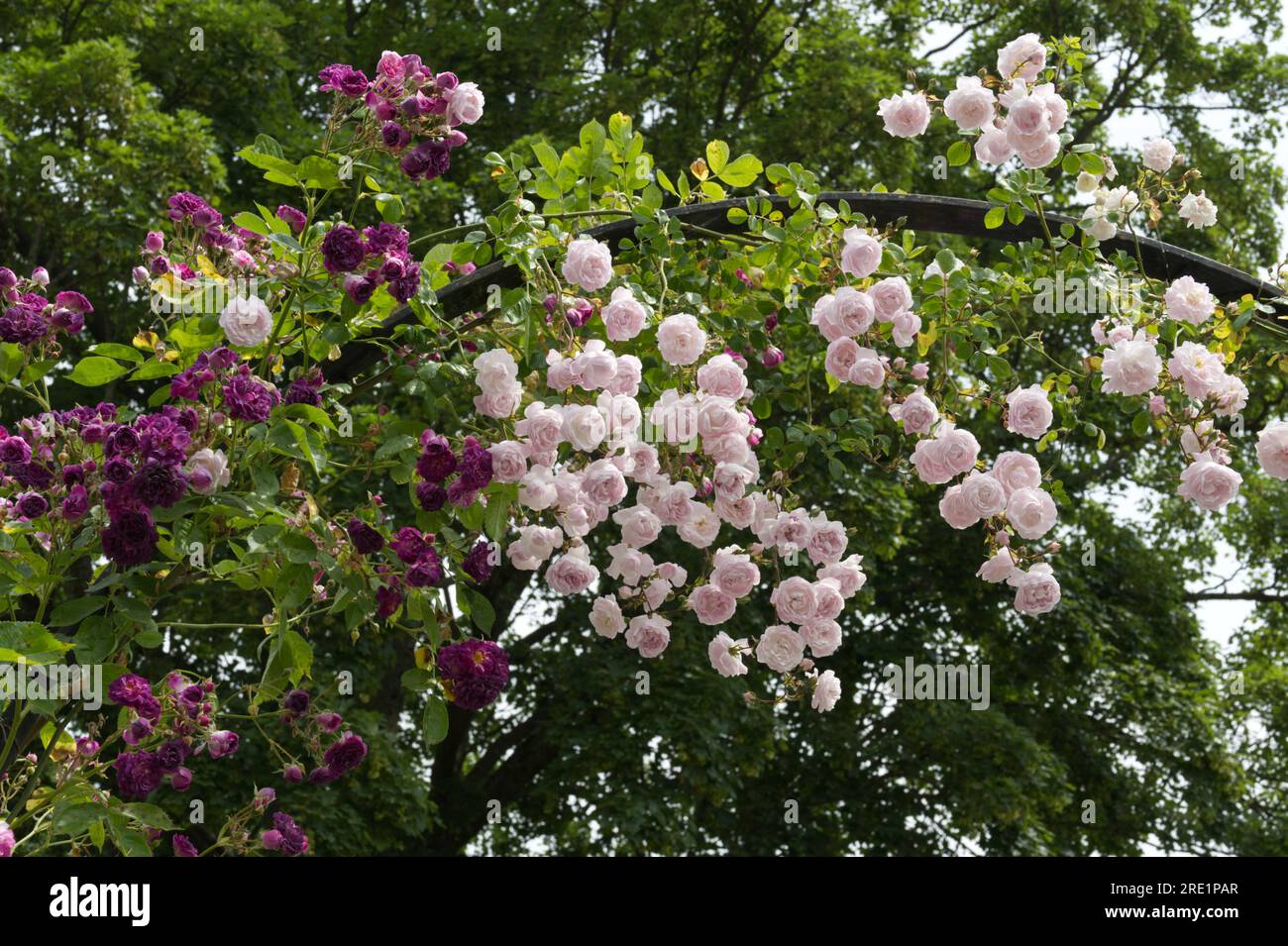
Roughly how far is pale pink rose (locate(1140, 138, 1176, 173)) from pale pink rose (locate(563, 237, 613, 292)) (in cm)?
142

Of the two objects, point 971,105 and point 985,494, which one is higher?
point 971,105

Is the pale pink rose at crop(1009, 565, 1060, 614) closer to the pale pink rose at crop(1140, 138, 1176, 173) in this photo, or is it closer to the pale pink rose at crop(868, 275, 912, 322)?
the pale pink rose at crop(868, 275, 912, 322)

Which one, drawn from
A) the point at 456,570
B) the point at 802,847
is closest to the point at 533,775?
the point at 802,847

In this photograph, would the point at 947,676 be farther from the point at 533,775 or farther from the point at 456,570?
the point at 456,570

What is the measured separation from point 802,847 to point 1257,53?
7157mm

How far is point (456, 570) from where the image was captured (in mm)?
2975

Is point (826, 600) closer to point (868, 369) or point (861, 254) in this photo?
point (868, 369)

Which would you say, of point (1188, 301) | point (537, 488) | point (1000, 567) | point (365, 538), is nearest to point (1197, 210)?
point (1188, 301)

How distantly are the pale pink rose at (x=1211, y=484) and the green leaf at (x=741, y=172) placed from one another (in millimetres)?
1209

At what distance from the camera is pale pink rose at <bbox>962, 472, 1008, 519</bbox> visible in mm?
2969

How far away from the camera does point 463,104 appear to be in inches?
109

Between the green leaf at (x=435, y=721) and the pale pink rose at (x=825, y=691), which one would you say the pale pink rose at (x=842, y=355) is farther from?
the green leaf at (x=435, y=721)

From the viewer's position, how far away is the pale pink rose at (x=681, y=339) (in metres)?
2.86

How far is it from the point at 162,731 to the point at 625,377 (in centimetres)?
132
